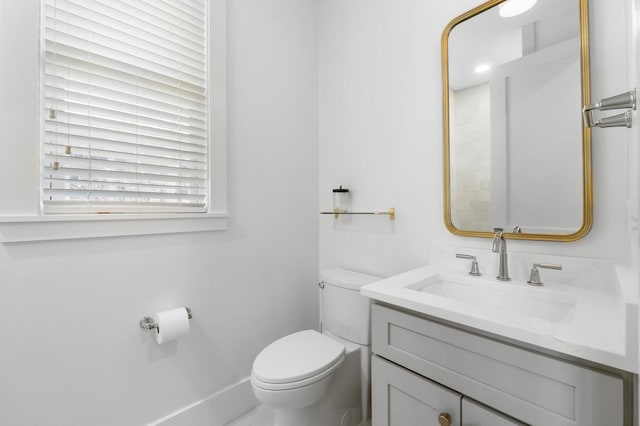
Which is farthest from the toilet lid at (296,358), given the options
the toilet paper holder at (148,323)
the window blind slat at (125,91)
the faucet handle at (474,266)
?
the window blind slat at (125,91)

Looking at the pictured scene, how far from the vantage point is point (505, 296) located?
1056mm

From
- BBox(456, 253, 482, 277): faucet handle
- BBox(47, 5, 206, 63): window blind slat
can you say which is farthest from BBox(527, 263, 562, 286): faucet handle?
BBox(47, 5, 206, 63): window blind slat

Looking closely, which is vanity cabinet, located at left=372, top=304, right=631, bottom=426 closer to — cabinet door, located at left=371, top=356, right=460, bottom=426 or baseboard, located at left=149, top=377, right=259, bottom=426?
cabinet door, located at left=371, top=356, right=460, bottom=426

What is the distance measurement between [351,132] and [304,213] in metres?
0.61

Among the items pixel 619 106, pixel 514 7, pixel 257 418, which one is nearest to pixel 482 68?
pixel 514 7

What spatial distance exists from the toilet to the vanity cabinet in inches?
10.9

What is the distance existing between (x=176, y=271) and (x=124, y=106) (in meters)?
0.78

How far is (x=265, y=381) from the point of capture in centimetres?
113

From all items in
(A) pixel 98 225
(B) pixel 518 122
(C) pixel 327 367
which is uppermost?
(B) pixel 518 122

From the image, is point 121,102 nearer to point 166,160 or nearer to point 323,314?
point 166,160

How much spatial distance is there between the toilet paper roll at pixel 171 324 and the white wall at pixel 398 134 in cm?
96

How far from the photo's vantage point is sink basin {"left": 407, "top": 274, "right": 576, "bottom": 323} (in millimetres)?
A: 940

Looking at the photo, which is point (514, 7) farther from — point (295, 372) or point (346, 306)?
point (295, 372)

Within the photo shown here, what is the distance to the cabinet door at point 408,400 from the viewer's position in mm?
844
